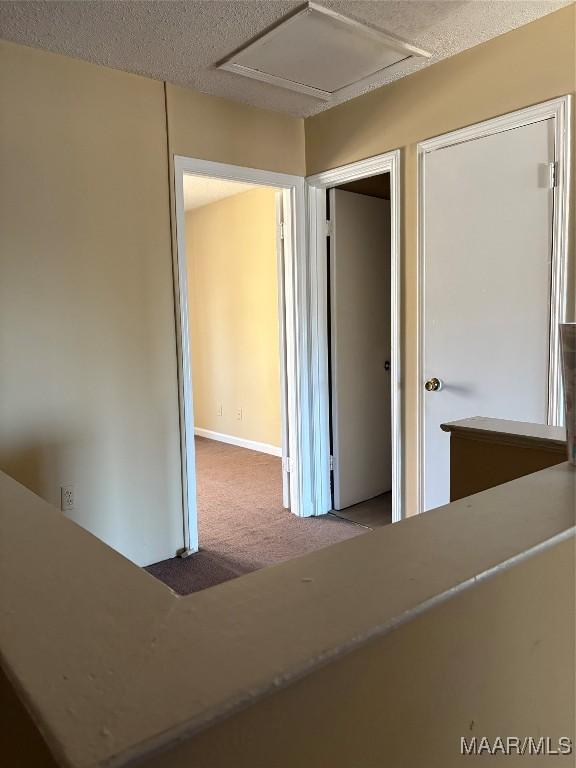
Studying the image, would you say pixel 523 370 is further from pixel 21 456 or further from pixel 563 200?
pixel 21 456

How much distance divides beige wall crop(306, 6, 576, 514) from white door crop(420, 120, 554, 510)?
0.10 meters

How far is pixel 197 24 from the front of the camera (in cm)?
213

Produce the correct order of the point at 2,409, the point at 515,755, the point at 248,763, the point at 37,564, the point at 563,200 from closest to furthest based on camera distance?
1. the point at 248,763
2. the point at 37,564
3. the point at 515,755
4. the point at 563,200
5. the point at 2,409

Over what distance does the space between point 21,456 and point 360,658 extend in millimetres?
2264

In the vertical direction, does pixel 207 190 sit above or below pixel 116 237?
above

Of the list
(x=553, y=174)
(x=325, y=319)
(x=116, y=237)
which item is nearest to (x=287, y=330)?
(x=325, y=319)

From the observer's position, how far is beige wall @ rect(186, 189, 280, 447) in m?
4.99

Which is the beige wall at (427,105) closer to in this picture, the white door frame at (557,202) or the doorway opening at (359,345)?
the white door frame at (557,202)

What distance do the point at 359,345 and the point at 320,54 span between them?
5.58 ft

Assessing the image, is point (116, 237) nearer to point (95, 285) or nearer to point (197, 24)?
point (95, 285)

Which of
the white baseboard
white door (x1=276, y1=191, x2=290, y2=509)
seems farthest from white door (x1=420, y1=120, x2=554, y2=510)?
the white baseboard

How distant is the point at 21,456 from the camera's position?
244cm

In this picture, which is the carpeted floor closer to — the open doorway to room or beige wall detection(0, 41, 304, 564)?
the open doorway to room

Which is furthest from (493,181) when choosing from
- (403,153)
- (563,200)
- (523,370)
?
(523,370)
